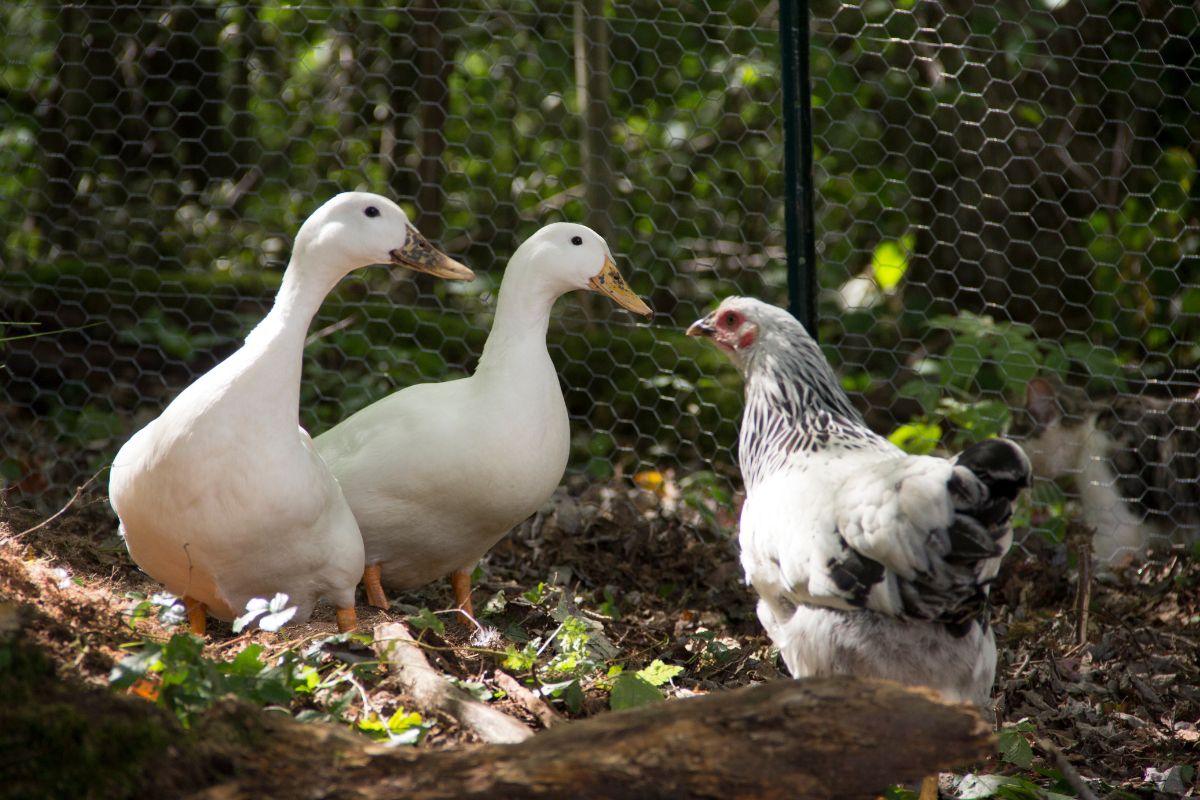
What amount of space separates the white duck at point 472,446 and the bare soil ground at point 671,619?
24 centimetres

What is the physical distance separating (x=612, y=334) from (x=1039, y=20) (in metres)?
2.33

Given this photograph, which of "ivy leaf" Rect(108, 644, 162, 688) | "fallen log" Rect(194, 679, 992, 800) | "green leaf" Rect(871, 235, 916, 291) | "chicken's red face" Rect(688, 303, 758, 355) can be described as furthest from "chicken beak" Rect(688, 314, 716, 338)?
"green leaf" Rect(871, 235, 916, 291)

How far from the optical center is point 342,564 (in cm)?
341

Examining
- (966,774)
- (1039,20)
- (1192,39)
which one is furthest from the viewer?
(1192,39)

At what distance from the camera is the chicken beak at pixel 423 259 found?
360 cm

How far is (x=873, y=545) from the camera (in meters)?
2.76

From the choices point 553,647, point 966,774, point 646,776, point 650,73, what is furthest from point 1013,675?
point 650,73

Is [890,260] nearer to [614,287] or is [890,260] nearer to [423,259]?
[614,287]

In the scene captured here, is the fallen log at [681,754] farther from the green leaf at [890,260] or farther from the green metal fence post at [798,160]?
the green leaf at [890,260]

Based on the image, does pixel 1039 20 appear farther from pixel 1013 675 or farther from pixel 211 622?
pixel 211 622

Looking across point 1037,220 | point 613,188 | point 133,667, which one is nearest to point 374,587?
point 133,667

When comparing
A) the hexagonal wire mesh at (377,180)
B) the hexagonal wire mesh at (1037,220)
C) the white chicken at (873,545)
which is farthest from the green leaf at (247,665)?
the hexagonal wire mesh at (377,180)

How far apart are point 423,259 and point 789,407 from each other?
1.11m

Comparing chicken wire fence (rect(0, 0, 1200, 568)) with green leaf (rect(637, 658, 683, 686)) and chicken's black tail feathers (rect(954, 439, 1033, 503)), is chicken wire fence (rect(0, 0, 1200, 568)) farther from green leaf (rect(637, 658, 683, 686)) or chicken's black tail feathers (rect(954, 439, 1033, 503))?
chicken's black tail feathers (rect(954, 439, 1033, 503))
